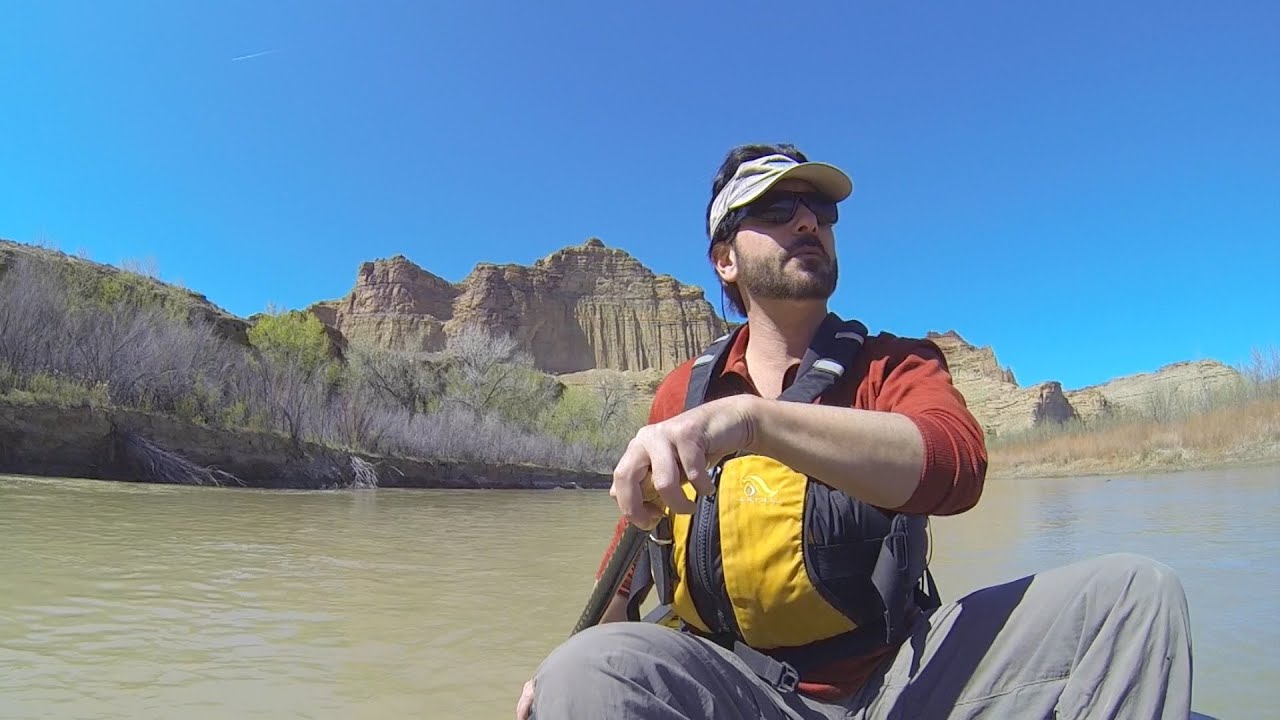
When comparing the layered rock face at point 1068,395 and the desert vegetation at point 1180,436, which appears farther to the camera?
the layered rock face at point 1068,395

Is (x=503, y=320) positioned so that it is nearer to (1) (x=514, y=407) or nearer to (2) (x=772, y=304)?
(1) (x=514, y=407)

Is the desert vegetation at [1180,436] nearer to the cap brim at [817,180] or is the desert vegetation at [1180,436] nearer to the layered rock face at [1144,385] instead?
the cap brim at [817,180]

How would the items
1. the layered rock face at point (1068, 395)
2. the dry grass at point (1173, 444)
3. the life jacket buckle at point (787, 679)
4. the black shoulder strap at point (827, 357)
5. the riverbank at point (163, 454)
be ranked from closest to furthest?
the life jacket buckle at point (787, 679), the black shoulder strap at point (827, 357), the riverbank at point (163, 454), the dry grass at point (1173, 444), the layered rock face at point (1068, 395)

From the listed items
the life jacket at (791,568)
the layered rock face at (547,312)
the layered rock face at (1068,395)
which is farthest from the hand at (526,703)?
the layered rock face at (547,312)

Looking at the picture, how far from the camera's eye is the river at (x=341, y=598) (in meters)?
1.79

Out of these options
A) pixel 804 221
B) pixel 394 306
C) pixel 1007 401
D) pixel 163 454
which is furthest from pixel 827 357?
pixel 394 306

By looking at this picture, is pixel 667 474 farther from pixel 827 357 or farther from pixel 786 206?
pixel 786 206

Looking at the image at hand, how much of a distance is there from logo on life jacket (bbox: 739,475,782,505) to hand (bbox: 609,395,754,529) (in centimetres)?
28

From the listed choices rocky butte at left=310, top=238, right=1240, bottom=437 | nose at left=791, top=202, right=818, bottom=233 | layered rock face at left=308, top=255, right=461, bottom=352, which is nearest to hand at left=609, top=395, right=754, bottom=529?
nose at left=791, top=202, right=818, bottom=233

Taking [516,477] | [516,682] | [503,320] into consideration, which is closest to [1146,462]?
[516,477]

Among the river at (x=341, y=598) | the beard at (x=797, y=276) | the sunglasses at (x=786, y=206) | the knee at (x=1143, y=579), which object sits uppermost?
the sunglasses at (x=786, y=206)

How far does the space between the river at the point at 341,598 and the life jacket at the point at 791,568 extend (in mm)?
862

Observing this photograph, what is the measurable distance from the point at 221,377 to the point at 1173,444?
755 inches

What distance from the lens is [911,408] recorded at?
110 cm
